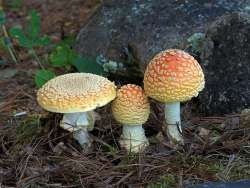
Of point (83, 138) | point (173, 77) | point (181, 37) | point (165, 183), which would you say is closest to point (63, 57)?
point (181, 37)

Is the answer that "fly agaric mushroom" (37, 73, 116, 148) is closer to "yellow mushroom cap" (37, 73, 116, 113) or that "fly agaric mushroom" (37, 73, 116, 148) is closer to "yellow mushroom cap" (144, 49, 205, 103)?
"yellow mushroom cap" (37, 73, 116, 113)

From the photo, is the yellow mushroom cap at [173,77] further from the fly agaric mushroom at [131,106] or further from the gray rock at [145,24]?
the gray rock at [145,24]

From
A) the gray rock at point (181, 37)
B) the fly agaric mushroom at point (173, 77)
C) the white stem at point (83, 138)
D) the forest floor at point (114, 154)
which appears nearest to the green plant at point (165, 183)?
the forest floor at point (114, 154)

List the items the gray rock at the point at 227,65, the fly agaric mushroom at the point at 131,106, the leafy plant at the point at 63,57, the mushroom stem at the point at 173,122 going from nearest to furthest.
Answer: the fly agaric mushroom at the point at 131,106
the mushroom stem at the point at 173,122
the gray rock at the point at 227,65
the leafy plant at the point at 63,57

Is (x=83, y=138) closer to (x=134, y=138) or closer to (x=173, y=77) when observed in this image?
(x=134, y=138)

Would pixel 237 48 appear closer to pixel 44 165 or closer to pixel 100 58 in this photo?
pixel 100 58

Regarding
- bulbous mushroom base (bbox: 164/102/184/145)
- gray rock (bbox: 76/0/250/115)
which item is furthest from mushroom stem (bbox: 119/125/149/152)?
gray rock (bbox: 76/0/250/115)

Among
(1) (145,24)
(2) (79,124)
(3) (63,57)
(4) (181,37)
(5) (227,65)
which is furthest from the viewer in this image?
(3) (63,57)

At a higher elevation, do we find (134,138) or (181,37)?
(181,37)
